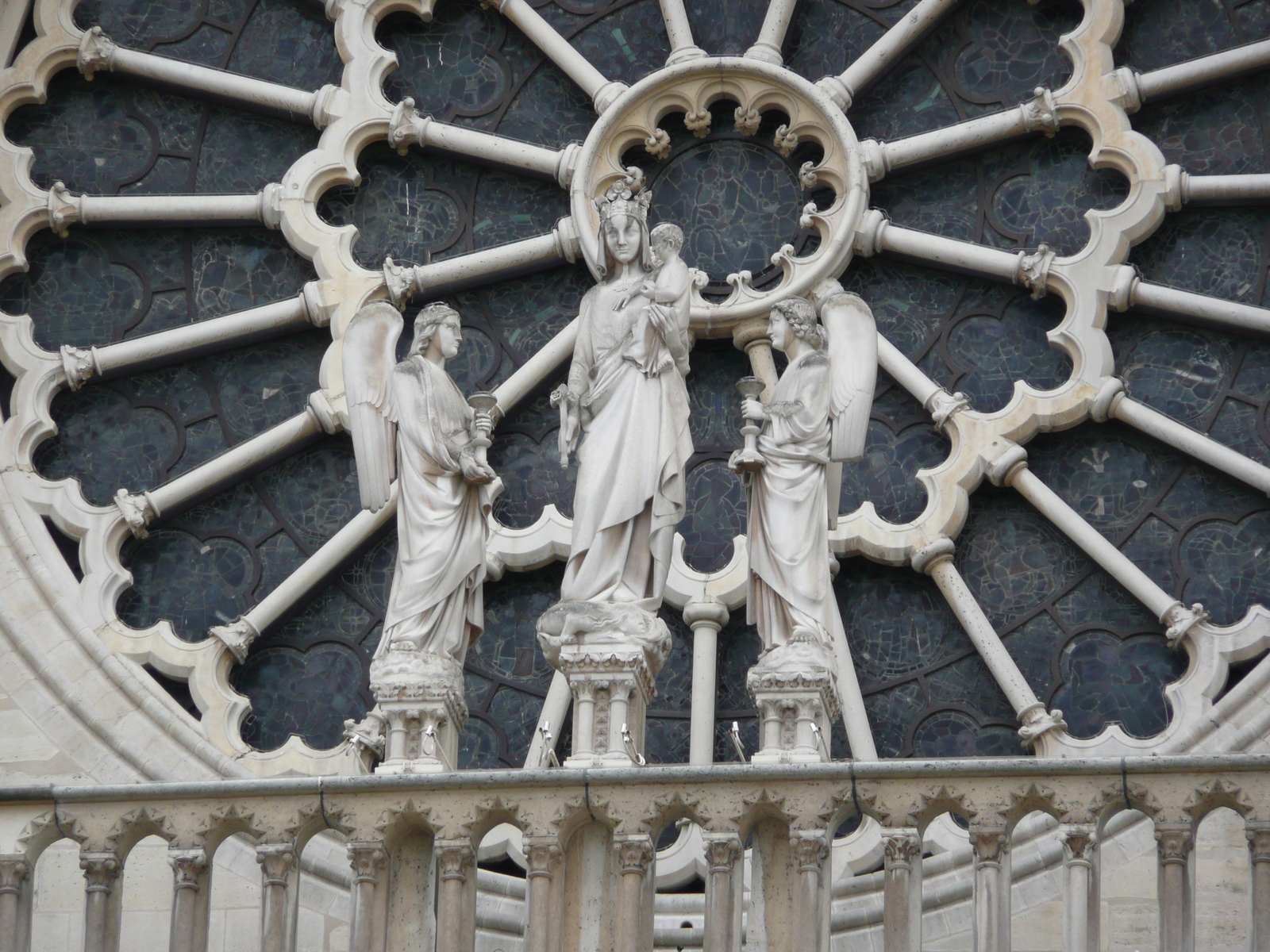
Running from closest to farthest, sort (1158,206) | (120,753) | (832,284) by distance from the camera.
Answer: (832,284), (120,753), (1158,206)

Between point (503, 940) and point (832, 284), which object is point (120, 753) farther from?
point (832, 284)

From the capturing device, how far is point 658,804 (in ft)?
44.2

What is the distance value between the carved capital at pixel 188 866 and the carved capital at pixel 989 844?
3257mm

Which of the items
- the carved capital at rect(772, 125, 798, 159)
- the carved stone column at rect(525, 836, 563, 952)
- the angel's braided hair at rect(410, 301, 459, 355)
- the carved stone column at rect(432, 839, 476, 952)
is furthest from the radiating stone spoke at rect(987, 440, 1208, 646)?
the carved stone column at rect(432, 839, 476, 952)

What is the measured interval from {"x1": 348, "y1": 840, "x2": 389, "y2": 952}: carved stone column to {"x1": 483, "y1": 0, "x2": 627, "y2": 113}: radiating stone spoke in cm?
560

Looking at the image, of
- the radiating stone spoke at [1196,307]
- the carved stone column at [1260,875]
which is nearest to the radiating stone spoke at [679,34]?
the radiating stone spoke at [1196,307]

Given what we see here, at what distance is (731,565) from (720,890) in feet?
12.0

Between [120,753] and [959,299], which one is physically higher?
[959,299]

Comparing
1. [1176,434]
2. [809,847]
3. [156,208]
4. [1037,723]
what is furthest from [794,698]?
[156,208]

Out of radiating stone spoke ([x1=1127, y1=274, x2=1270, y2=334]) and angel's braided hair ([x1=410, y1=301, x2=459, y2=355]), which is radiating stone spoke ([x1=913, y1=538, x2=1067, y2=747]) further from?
angel's braided hair ([x1=410, y1=301, x2=459, y2=355])

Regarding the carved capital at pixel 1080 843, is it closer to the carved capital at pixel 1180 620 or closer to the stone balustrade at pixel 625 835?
the stone balustrade at pixel 625 835

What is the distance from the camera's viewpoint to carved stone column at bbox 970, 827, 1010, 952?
43.3 feet

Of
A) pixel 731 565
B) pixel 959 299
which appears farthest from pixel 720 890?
pixel 959 299

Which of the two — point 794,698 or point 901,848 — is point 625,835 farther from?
point 901,848
